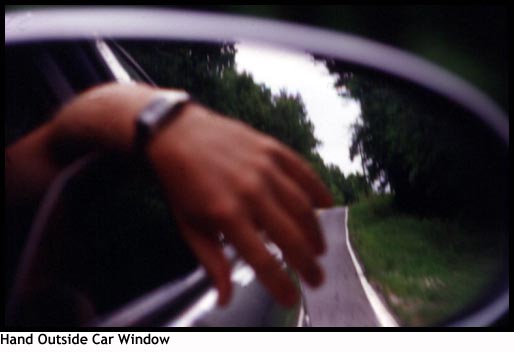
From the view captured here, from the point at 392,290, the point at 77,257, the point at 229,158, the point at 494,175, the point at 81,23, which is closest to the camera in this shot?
the point at 229,158

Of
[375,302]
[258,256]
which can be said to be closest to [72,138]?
[258,256]

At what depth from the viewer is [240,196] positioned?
1.09 meters

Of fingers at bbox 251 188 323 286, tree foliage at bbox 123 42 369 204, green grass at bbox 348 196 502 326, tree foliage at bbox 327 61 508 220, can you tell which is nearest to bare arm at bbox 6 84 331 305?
fingers at bbox 251 188 323 286

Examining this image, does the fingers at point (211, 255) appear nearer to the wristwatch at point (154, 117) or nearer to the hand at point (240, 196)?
the hand at point (240, 196)

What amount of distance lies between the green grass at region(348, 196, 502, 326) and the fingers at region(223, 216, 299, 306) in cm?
25

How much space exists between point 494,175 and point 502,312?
1.35ft

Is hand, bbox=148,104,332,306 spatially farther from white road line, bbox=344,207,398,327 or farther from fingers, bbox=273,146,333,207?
white road line, bbox=344,207,398,327

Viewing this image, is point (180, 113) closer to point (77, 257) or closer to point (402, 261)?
point (77, 257)

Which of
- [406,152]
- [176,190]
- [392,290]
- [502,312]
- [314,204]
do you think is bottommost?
[502,312]

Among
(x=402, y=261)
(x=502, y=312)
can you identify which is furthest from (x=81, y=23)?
(x=502, y=312)

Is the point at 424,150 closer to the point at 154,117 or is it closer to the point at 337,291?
the point at 337,291

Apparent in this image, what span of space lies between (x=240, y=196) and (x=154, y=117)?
209 millimetres

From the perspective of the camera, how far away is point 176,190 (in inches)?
44.6

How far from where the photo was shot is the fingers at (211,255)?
1.14 m
